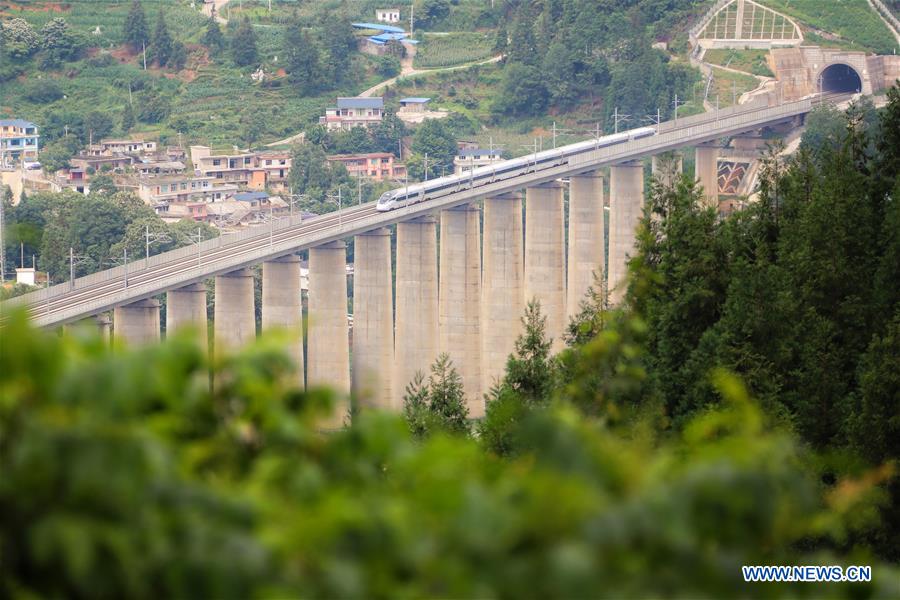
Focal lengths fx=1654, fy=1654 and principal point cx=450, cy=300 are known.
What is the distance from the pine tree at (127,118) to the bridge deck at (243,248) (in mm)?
33387

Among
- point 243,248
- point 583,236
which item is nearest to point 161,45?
point 583,236

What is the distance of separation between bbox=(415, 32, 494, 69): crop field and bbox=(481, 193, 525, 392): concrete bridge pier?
1649 inches

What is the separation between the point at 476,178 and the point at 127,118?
3664cm

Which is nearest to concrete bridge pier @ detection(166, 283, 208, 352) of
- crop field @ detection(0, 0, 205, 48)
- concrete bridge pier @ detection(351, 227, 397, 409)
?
concrete bridge pier @ detection(351, 227, 397, 409)

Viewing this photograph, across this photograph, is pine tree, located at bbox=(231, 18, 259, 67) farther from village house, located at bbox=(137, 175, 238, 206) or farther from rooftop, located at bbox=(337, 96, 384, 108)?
village house, located at bbox=(137, 175, 238, 206)

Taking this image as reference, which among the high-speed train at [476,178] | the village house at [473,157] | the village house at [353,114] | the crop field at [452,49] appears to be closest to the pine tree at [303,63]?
the village house at [353,114]

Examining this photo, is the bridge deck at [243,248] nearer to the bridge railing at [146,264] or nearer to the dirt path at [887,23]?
the bridge railing at [146,264]

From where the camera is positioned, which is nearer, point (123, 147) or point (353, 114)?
point (123, 147)

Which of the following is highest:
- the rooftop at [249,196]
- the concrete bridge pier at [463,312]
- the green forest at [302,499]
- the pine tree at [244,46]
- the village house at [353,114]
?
the pine tree at [244,46]

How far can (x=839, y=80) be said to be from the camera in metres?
87.9

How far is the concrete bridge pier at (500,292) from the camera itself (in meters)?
61.7

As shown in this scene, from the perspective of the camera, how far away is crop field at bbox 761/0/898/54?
316 feet

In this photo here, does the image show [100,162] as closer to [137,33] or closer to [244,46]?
[244,46]

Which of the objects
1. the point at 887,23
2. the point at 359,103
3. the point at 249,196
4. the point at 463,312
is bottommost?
the point at 463,312
